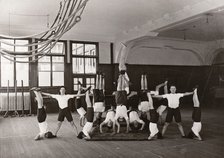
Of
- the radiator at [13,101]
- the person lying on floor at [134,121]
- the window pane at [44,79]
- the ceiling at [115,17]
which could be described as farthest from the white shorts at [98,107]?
the window pane at [44,79]

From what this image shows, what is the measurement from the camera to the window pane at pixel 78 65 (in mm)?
13250

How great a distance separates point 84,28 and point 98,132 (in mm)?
6353

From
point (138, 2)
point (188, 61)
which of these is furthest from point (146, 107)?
point (188, 61)

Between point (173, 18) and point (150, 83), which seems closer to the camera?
point (173, 18)

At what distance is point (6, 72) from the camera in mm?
11711

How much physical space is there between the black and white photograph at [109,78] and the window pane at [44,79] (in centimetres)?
5

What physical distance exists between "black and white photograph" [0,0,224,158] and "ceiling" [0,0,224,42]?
0.04 meters

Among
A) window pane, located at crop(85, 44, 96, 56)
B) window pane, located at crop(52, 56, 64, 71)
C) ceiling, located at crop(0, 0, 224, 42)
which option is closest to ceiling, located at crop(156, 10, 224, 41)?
ceiling, located at crop(0, 0, 224, 42)

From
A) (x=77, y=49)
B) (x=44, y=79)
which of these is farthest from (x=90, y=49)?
(x=44, y=79)

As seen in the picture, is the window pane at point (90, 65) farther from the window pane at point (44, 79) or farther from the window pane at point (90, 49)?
the window pane at point (44, 79)

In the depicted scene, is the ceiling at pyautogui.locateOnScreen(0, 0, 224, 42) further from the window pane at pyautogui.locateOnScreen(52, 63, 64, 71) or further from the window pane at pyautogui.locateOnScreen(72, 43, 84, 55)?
the window pane at pyautogui.locateOnScreen(52, 63, 64, 71)

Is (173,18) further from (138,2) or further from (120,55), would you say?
(120,55)

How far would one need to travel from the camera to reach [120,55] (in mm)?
13555

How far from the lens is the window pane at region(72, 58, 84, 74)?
43.5 feet
